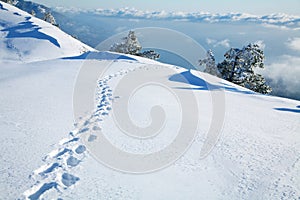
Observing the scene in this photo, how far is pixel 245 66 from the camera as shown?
107 ft

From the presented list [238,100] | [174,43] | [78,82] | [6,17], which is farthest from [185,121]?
[6,17]

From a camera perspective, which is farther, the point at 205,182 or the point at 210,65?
the point at 210,65

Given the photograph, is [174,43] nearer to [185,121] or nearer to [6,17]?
[185,121]

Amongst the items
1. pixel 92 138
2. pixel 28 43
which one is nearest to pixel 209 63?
pixel 28 43

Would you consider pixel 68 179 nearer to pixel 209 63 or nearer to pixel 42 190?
pixel 42 190

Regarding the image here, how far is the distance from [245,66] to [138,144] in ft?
94.9

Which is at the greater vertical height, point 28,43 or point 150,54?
point 28,43

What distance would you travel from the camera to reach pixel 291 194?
16.3 feet

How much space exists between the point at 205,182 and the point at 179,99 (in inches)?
222

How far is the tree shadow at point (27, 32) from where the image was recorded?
25219 millimetres

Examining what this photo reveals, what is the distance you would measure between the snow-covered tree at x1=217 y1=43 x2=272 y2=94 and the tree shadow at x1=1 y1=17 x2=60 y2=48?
65.5 feet

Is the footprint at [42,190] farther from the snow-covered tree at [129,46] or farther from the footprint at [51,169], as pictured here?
the snow-covered tree at [129,46]

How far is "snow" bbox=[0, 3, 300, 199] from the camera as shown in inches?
191

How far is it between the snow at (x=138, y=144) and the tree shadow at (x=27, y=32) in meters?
14.1
